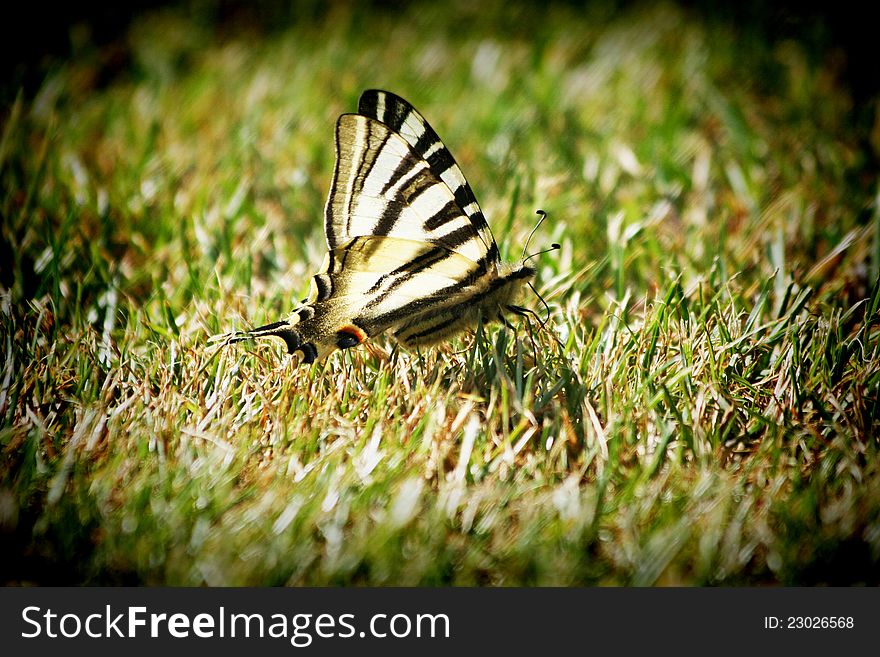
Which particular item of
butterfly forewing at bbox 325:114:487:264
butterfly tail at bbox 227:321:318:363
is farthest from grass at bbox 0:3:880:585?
butterfly forewing at bbox 325:114:487:264

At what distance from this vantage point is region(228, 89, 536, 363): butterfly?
221cm

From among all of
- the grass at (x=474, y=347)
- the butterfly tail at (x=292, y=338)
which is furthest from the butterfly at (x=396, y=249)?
the grass at (x=474, y=347)

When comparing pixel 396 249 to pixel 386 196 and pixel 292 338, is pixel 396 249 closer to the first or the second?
pixel 386 196

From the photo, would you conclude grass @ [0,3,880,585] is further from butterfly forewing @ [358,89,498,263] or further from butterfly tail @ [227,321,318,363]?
butterfly forewing @ [358,89,498,263]

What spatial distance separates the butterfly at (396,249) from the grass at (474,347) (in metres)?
0.12

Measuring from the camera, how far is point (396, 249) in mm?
2279

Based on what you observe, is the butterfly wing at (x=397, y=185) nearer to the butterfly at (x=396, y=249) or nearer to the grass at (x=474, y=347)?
the butterfly at (x=396, y=249)

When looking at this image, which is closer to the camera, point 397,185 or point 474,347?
point 397,185

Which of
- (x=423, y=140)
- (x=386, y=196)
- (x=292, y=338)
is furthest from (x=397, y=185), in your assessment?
(x=292, y=338)

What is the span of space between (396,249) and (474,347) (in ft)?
1.27

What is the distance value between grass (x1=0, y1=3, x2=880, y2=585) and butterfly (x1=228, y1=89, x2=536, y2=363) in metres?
0.12

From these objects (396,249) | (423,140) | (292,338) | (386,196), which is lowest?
(292,338)

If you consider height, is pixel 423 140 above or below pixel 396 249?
above

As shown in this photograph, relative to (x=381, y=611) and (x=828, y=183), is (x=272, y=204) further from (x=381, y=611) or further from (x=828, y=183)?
(x=828, y=183)
